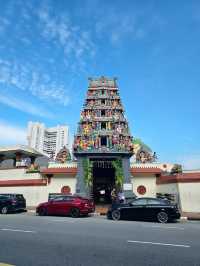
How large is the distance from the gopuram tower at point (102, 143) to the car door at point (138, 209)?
10.6m

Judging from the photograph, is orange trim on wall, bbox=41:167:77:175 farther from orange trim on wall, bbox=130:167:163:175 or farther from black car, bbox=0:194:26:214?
orange trim on wall, bbox=130:167:163:175

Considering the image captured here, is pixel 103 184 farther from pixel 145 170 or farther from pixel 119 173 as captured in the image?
pixel 145 170

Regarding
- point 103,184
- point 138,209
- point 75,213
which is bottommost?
point 75,213

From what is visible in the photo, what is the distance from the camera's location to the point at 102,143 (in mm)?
31031

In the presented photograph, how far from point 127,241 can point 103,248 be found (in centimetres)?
139

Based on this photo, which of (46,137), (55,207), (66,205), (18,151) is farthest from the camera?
(46,137)

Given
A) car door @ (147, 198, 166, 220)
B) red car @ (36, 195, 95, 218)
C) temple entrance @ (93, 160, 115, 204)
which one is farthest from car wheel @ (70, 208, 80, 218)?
temple entrance @ (93, 160, 115, 204)

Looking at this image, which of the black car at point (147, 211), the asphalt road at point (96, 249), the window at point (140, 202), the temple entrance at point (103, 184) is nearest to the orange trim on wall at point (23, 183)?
the temple entrance at point (103, 184)

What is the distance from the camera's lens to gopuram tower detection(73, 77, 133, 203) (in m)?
26.9

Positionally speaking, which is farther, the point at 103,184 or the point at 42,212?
the point at 103,184

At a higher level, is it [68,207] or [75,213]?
[68,207]

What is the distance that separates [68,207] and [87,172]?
8899mm

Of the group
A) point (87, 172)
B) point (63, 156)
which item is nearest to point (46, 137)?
point (63, 156)

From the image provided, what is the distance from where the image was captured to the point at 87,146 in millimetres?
29453
